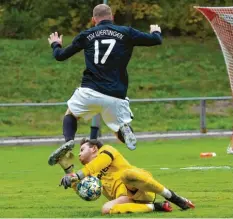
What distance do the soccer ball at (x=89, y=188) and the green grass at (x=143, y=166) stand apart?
0.27 m

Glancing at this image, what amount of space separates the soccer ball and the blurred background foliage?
1126 inches

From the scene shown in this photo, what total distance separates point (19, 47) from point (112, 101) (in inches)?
1015

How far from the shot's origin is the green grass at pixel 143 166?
1211cm

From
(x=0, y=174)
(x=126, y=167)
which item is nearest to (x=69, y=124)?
(x=126, y=167)

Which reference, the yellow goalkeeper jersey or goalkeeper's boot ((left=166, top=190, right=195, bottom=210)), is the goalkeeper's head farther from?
goalkeeper's boot ((left=166, top=190, right=195, bottom=210))

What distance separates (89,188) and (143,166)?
8782 mm

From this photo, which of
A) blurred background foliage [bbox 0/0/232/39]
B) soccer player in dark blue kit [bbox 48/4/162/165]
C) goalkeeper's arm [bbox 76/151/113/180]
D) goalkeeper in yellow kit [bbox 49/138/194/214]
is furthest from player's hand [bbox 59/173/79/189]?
blurred background foliage [bbox 0/0/232/39]

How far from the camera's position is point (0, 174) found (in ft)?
61.7

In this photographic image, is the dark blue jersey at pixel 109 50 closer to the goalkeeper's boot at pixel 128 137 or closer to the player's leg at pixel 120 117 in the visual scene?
the player's leg at pixel 120 117

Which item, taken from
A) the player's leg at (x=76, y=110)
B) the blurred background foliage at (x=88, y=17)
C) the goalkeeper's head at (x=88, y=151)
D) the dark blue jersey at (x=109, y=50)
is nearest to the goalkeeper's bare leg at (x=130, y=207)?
the goalkeeper's head at (x=88, y=151)

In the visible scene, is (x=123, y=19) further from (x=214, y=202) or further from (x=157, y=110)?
(x=214, y=202)

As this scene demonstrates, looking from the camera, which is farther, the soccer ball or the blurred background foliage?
the blurred background foliage

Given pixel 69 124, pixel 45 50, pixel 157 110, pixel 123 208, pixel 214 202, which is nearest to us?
pixel 123 208

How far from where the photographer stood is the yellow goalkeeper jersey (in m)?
11.8
